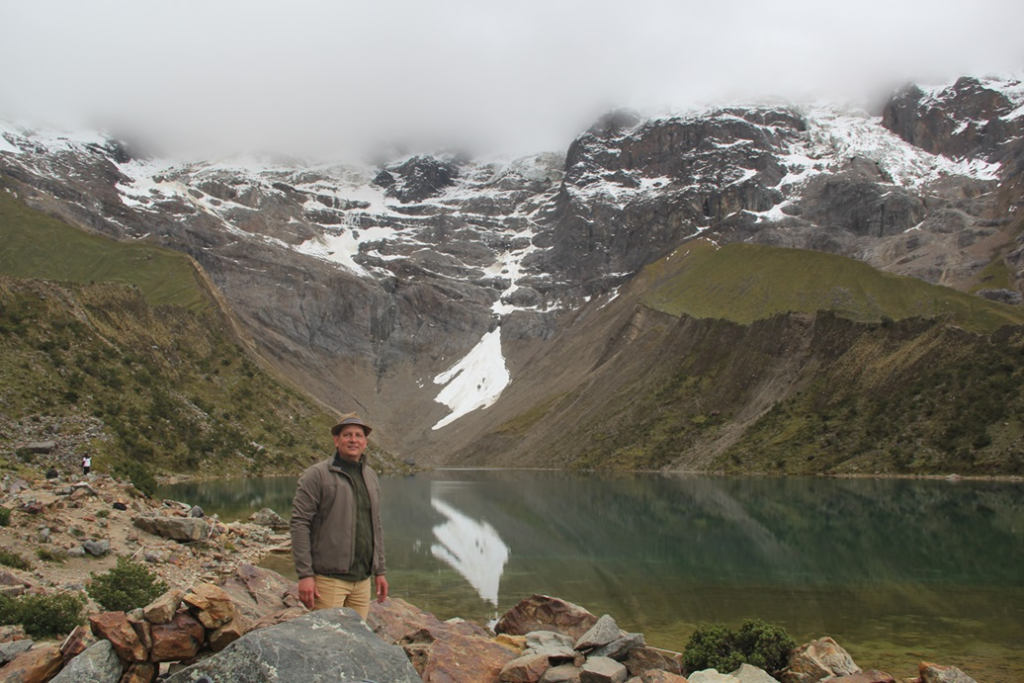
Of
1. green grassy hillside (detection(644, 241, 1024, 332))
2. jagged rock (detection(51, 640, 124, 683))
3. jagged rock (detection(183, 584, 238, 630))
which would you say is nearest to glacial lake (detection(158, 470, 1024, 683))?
jagged rock (detection(183, 584, 238, 630))

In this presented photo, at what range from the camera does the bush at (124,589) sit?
54.3ft

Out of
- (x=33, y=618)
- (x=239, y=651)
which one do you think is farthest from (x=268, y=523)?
(x=239, y=651)

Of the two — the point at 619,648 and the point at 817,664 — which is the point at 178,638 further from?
the point at 817,664

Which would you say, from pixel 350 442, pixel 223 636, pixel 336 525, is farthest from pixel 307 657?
pixel 350 442

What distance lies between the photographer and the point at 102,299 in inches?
3888

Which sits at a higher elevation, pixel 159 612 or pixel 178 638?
pixel 159 612

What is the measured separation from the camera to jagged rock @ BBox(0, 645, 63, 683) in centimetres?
1062

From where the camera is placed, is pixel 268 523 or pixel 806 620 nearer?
pixel 806 620

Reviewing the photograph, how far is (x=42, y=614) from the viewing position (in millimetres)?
14922

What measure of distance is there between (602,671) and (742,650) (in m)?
3.85

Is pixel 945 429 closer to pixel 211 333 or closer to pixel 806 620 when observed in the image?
pixel 806 620

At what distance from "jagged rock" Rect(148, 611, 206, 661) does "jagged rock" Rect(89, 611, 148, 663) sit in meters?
0.18

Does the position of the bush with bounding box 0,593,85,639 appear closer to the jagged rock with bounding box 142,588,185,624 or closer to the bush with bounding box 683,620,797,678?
the jagged rock with bounding box 142,588,185,624

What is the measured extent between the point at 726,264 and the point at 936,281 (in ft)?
174
